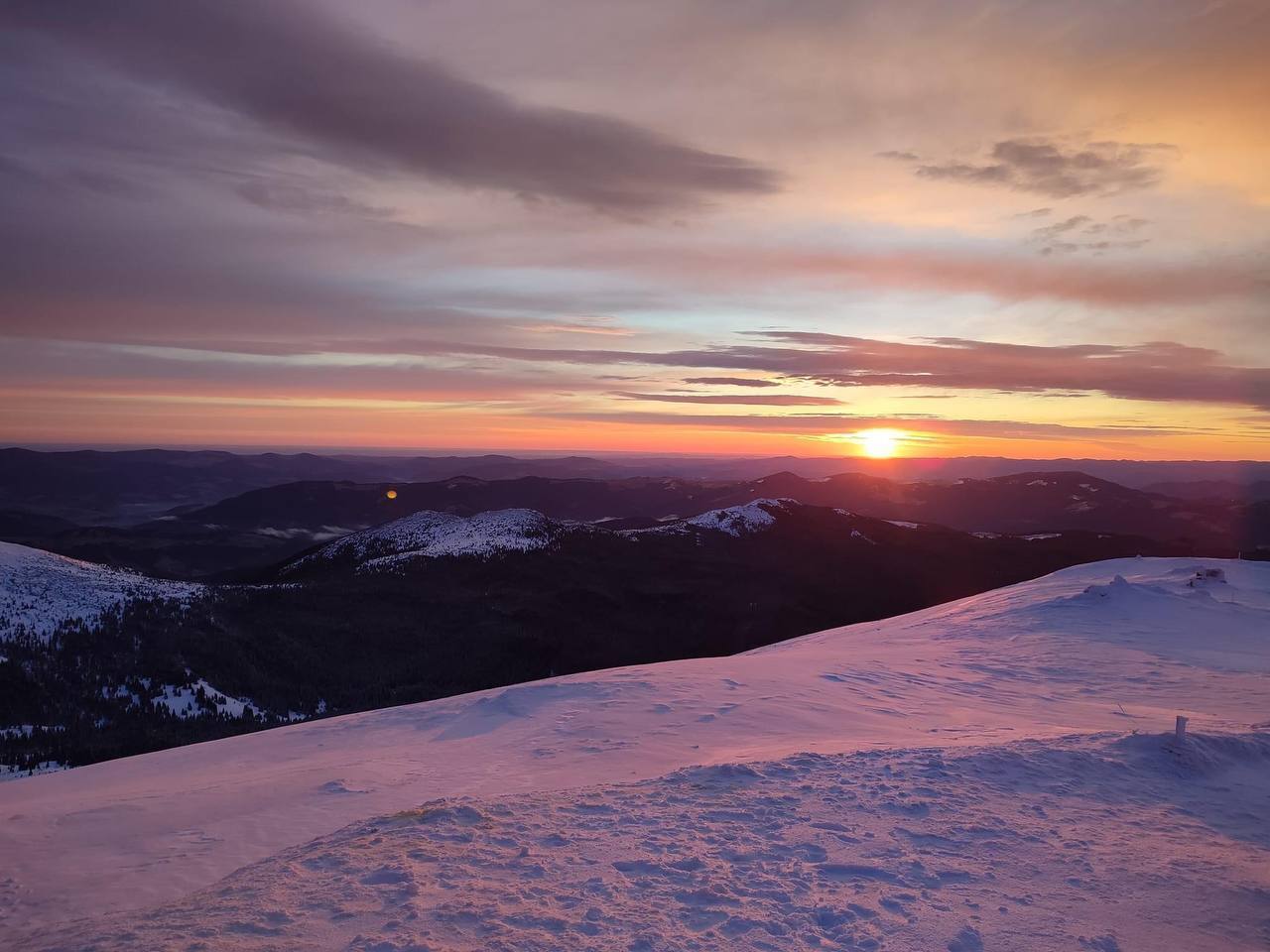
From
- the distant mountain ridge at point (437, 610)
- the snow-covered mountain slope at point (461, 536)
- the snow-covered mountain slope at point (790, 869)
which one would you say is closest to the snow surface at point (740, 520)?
the snow-covered mountain slope at point (461, 536)

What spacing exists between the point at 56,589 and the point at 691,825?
32807 mm

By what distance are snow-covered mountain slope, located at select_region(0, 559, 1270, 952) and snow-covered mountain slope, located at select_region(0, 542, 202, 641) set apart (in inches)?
737

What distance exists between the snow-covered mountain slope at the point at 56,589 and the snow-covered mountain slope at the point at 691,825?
737 inches

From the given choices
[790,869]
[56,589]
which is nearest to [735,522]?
[56,589]

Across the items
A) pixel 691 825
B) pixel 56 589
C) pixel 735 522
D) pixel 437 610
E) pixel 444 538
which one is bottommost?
pixel 437 610

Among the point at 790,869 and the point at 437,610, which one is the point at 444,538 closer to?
the point at 437,610

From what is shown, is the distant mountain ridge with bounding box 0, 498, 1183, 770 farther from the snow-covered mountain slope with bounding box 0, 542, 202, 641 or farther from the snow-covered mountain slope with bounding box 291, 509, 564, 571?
the snow-covered mountain slope with bounding box 291, 509, 564, 571

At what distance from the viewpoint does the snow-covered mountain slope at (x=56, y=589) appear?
87.1 ft

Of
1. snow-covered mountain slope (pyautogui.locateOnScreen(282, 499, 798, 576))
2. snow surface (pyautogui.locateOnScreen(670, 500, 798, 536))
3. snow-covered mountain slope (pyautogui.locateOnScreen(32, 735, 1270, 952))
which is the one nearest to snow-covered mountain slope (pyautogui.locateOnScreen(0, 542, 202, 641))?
snow-covered mountain slope (pyautogui.locateOnScreen(282, 499, 798, 576))

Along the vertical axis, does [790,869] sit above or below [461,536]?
above

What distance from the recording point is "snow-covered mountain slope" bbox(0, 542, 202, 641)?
2655 centimetres

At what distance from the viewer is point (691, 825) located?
22.7 feet

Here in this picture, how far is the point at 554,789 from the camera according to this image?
8.15 m

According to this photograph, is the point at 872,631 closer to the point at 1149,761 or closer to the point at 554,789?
the point at 1149,761
